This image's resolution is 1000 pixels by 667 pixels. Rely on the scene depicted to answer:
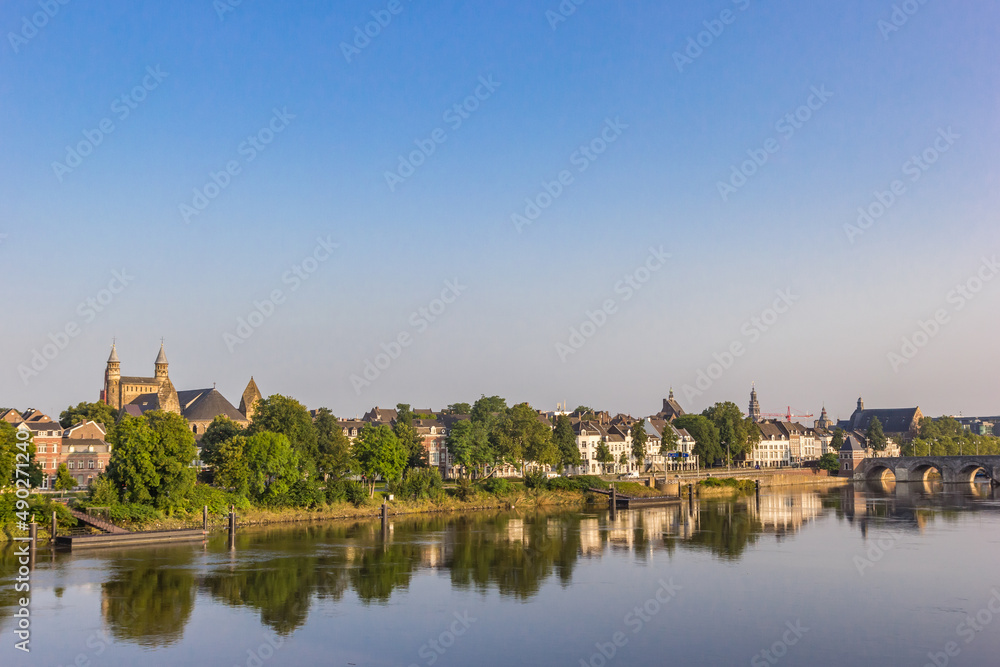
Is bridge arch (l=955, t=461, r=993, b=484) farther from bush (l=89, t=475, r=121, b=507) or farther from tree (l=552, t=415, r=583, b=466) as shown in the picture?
bush (l=89, t=475, r=121, b=507)

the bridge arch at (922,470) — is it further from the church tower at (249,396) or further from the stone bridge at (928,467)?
the church tower at (249,396)

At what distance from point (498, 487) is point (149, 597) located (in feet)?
150

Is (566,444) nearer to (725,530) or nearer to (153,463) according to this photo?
(725,530)

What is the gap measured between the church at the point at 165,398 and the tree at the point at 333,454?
28.2 meters

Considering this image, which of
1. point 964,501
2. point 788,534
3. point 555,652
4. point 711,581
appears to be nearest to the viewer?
point 555,652

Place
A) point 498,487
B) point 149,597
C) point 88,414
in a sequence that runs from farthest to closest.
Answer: point 88,414 → point 498,487 → point 149,597

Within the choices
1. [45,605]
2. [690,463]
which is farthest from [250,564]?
[690,463]

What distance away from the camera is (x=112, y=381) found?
433ft

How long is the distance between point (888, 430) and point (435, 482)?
136069mm

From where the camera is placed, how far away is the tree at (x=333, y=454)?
72.9m

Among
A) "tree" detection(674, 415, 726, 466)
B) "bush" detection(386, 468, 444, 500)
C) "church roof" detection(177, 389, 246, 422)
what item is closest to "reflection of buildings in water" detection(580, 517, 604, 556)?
"bush" detection(386, 468, 444, 500)

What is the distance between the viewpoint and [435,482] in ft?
252

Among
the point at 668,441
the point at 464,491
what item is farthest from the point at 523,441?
the point at 668,441

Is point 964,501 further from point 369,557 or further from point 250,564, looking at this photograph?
point 250,564
